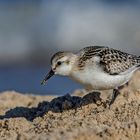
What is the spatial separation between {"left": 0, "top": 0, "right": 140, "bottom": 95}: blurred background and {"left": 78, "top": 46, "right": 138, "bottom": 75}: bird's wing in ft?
43.4

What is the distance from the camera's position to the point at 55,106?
355 inches

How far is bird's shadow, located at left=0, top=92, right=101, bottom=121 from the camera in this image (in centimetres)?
887

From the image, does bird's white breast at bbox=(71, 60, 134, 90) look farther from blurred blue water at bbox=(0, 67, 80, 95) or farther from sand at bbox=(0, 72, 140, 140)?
blurred blue water at bbox=(0, 67, 80, 95)

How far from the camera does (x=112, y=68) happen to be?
29.9 feet

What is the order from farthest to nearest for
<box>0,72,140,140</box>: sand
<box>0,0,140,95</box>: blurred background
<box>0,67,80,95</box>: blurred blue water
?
<box>0,0,140,95</box>: blurred background < <box>0,67,80,95</box>: blurred blue water < <box>0,72,140,140</box>: sand

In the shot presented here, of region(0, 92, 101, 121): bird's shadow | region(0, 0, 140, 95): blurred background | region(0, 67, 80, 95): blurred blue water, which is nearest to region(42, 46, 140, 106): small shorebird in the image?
region(0, 92, 101, 121): bird's shadow

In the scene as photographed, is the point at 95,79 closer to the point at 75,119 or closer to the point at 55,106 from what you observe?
the point at 55,106

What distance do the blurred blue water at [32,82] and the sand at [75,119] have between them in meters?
8.15

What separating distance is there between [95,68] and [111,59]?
1.18 ft

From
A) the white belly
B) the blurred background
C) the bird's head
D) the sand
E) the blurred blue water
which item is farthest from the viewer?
the blurred background

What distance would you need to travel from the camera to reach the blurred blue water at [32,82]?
1873 cm

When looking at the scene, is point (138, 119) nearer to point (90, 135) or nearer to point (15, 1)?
point (90, 135)

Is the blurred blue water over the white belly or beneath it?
beneath

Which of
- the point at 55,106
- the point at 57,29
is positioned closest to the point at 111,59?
the point at 55,106
